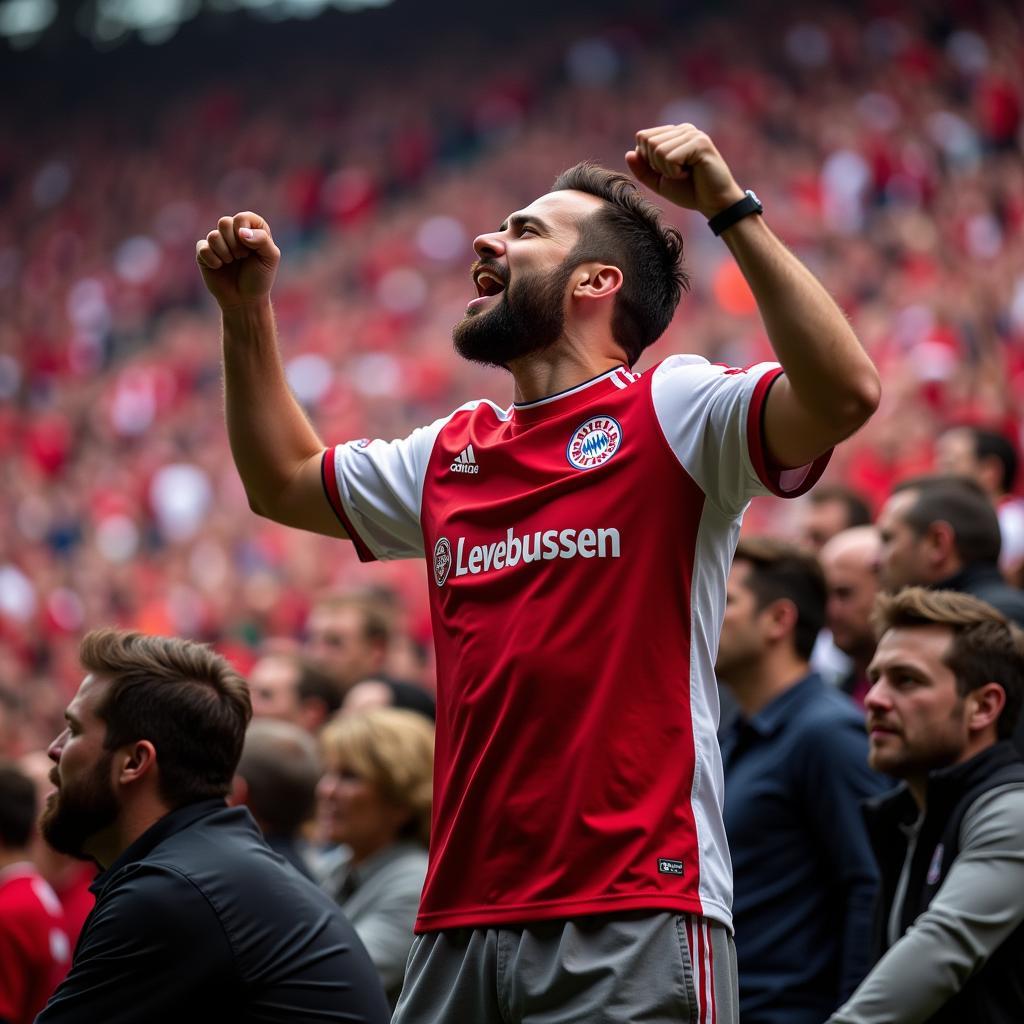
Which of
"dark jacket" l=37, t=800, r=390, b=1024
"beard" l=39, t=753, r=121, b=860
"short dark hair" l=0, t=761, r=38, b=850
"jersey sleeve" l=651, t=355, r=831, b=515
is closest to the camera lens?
"jersey sleeve" l=651, t=355, r=831, b=515

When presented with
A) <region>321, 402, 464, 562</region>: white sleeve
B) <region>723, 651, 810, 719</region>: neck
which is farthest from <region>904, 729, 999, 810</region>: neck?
<region>321, 402, 464, 562</region>: white sleeve

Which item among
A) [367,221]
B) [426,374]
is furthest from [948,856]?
[367,221]

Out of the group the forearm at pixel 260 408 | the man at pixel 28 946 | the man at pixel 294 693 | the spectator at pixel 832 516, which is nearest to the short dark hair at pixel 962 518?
the spectator at pixel 832 516

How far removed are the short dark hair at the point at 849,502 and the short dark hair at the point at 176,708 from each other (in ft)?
8.86

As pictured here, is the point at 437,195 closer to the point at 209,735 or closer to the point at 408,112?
the point at 408,112

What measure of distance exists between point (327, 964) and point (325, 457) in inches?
39.1

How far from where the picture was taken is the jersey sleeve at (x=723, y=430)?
2309 mm

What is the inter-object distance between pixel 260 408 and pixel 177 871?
859mm

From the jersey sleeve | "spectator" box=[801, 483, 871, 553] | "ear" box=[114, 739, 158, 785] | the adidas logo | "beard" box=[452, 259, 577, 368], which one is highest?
"beard" box=[452, 259, 577, 368]

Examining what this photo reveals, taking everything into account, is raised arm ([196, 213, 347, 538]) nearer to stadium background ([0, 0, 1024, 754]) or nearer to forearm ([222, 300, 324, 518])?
forearm ([222, 300, 324, 518])

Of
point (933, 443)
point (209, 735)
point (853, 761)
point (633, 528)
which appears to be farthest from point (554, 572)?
point (933, 443)

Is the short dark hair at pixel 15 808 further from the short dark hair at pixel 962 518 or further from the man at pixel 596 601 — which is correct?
the short dark hair at pixel 962 518

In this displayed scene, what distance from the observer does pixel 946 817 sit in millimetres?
3281

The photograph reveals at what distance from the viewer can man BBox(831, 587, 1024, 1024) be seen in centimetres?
299
